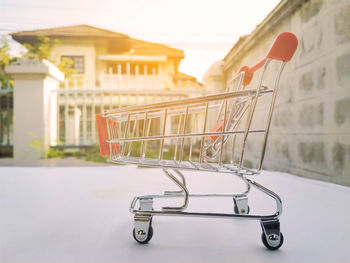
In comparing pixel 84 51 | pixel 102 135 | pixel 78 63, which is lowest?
pixel 102 135

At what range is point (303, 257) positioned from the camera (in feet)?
3.27

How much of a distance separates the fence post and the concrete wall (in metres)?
3.52

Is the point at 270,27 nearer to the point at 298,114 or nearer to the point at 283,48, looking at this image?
the point at 298,114

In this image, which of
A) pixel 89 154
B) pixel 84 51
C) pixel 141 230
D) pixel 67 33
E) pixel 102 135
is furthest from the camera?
pixel 84 51

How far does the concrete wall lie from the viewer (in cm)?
222

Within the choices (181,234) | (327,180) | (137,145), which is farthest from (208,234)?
(137,145)

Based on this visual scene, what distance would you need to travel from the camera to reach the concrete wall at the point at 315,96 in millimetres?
2217

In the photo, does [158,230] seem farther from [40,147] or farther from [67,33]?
[67,33]

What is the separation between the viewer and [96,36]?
13.6 meters

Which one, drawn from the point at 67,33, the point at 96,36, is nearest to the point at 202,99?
the point at 96,36

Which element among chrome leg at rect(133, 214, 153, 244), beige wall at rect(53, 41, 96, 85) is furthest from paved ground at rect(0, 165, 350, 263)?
beige wall at rect(53, 41, 96, 85)

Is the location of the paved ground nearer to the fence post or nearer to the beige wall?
the fence post

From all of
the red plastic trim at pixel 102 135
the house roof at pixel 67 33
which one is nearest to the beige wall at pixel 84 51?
the house roof at pixel 67 33

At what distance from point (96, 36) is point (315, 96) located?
12.8m
